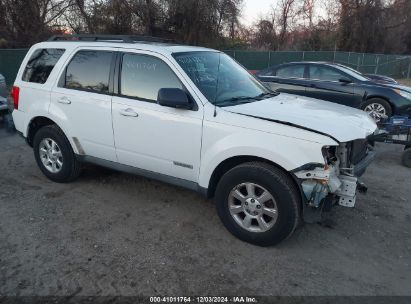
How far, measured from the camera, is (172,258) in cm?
358

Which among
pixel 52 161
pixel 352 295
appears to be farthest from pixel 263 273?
pixel 52 161

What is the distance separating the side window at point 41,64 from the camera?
5.09m

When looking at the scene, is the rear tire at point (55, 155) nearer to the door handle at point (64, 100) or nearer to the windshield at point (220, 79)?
the door handle at point (64, 100)

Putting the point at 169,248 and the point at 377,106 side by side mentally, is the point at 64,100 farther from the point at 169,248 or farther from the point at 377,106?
the point at 377,106

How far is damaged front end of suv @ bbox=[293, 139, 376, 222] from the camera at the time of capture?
3398 millimetres

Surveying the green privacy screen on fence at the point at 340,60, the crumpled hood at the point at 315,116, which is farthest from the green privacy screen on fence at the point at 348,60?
the crumpled hood at the point at 315,116

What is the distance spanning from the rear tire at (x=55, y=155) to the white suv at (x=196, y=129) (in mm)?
15

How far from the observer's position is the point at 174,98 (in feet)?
12.4

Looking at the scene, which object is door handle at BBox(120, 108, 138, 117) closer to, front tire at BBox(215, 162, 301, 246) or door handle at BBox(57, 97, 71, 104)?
door handle at BBox(57, 97, 71, 104)

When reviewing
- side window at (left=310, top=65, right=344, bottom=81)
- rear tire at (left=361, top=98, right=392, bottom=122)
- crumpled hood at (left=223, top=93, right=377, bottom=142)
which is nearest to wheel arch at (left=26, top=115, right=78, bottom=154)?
crumpled hood at (left=223, top=93, right=377, bottom=142)

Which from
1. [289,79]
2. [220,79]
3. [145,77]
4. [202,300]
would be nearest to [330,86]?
[289,79]

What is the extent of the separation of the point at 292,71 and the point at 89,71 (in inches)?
249

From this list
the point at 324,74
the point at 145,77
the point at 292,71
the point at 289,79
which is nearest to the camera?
the point at 145,77

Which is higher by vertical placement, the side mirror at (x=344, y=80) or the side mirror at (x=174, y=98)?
the side mirror at (x=344, y=80)
